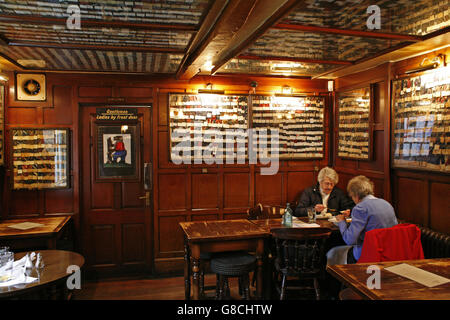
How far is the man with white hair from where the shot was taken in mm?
5250

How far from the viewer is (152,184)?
18.4 ft

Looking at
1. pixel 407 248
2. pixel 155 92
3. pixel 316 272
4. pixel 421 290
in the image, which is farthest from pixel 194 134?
pixel 421 290

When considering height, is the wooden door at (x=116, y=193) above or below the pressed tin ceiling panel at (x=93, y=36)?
below

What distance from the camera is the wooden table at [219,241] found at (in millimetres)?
3926

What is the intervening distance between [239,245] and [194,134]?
218 cm

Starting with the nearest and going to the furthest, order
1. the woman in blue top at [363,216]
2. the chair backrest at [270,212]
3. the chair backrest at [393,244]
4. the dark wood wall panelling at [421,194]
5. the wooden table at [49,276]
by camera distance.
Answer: the wooden table at [49,276]
the chair backrest at [393,244]
the woman in blue top at [363,216]
the dark wood wall panelling at [421,194]
the chair backrest at [270,212]

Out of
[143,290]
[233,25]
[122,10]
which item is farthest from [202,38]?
[143,290]

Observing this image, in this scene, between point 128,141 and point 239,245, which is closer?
point 239,245

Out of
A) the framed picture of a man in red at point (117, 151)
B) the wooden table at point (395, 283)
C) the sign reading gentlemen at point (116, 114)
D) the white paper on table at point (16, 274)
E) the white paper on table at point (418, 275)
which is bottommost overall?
the white paper on table at point (16, 274)

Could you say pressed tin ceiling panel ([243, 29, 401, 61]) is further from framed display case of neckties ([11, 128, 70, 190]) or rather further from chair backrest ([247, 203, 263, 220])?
framed display case of neckties ([11, 128, 70, 190])

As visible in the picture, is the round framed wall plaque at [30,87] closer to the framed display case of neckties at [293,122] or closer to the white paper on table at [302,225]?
the framed display case of neckties at [293,122]

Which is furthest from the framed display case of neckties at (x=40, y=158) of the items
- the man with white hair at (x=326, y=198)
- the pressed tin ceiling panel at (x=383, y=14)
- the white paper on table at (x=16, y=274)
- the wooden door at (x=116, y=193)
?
the pressed tin ceiling panel at (x=383, y=14)

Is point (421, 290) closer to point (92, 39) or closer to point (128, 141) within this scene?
point (92, 39)

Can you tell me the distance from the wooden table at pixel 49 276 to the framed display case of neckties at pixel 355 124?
13.1 feet
